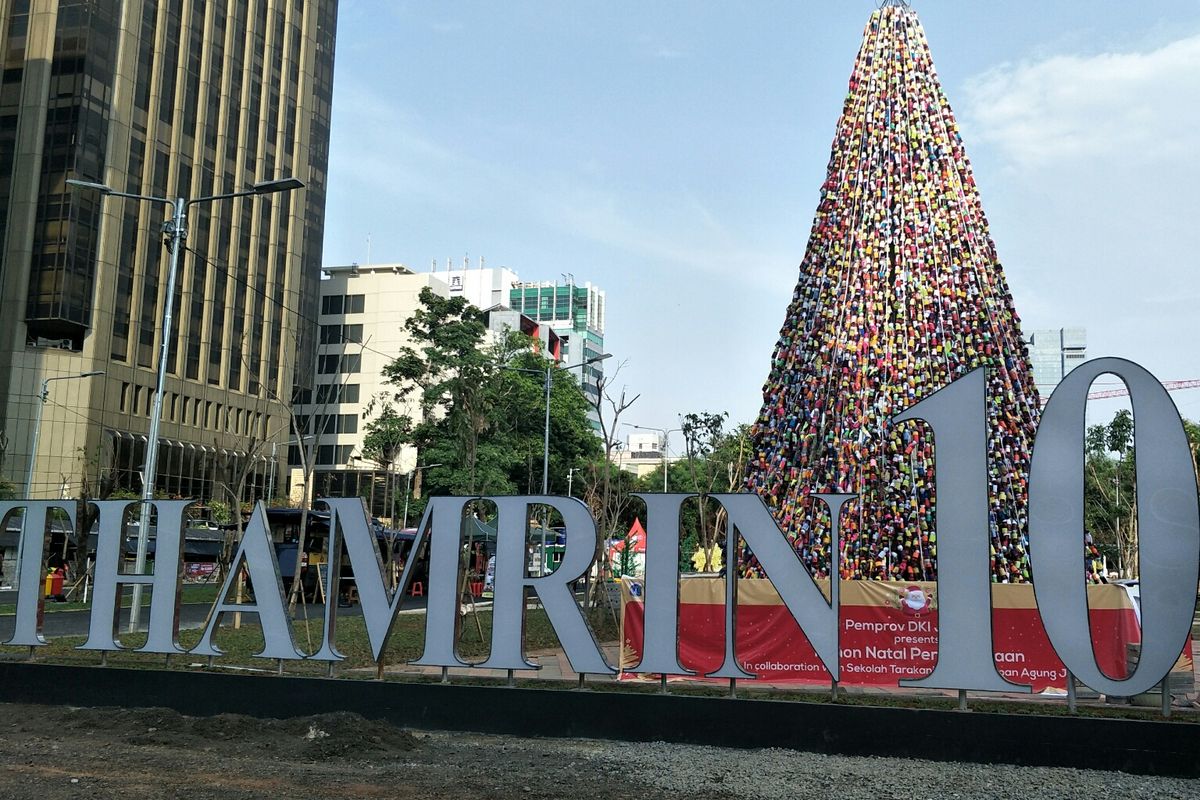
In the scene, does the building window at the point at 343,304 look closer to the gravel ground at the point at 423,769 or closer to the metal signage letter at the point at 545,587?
the gravel ground at the point at 423,769

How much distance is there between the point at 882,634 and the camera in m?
14.6

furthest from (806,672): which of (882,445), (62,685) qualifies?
(62,685)

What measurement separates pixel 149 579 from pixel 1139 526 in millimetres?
11144

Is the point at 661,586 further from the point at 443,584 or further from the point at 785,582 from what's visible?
the point at 443,584

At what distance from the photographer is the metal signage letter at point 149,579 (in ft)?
43.3

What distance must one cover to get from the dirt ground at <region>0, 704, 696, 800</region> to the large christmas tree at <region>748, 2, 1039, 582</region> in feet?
21.8

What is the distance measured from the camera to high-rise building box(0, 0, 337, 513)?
56.5 meters

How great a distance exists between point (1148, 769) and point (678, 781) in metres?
4.38

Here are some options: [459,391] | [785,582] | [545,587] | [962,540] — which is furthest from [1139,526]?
[459,391]

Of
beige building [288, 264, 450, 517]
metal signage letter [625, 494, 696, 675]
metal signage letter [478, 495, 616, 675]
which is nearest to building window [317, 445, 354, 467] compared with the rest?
beige building [288, 264, 450, 517]

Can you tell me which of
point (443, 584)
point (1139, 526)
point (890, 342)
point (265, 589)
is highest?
point (890, 342)

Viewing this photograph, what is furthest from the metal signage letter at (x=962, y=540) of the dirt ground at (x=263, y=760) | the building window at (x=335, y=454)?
the building window at (x=335, y=454)

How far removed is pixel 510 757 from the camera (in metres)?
10.8

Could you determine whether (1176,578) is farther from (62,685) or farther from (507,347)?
(507,347)
